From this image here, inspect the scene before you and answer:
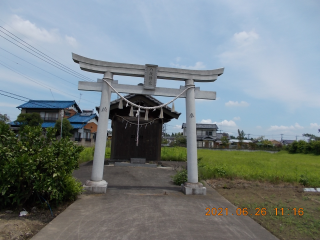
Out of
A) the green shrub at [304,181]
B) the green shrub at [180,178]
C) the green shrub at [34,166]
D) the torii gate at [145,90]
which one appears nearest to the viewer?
the green shrub at [34,166]

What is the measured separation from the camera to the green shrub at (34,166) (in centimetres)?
450

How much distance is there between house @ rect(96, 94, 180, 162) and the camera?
43.7 feet

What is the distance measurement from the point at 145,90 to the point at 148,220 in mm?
4058

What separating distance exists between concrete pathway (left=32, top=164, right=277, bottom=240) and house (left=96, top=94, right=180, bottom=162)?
265 inches

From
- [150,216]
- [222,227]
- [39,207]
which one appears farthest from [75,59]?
[222,227]

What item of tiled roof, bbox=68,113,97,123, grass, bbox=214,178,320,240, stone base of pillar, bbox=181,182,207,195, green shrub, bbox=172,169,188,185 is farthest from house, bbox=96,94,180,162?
tiled roof, bbox=68,113,97,123

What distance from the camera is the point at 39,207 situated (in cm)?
507

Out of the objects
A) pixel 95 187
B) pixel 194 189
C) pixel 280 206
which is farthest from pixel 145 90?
pixel 280 206

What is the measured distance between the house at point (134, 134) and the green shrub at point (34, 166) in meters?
7.78

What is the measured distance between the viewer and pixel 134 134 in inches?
533

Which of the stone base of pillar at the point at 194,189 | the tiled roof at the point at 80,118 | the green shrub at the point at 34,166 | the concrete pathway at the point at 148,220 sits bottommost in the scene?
the concrete pathway at the point at 148,220
